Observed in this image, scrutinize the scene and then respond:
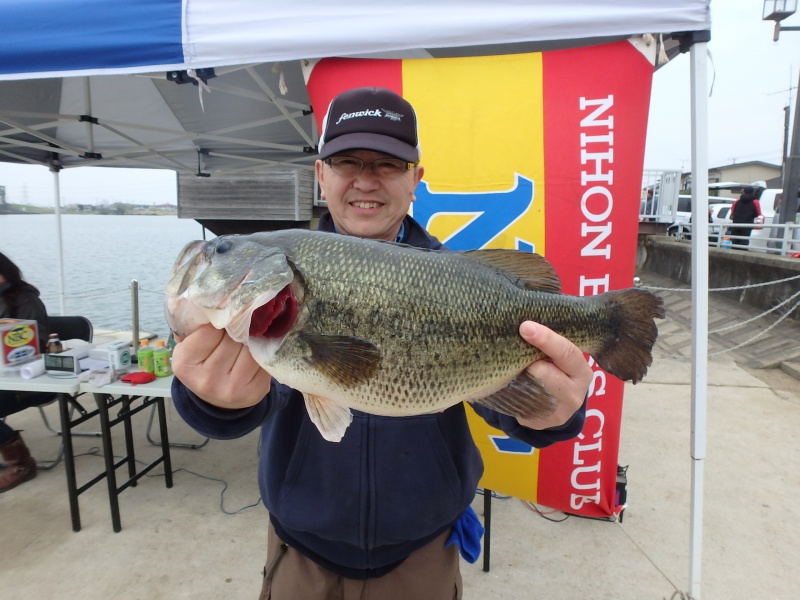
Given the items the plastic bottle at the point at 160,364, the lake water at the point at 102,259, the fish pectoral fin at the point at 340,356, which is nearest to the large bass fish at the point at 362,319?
the fish pectoral fin at the point at 340,356

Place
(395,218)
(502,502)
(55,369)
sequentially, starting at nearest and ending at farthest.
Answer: (395,218) → (55,369) → (502,502)

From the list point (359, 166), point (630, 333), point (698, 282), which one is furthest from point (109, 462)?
point (698, 282)

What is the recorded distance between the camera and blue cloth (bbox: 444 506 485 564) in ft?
5.47

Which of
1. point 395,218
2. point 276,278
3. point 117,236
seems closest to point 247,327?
point 276,278

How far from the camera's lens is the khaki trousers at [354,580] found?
1523 mm

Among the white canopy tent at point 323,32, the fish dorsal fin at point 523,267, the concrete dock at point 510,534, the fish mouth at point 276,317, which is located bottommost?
the concrete dock at point 510,534

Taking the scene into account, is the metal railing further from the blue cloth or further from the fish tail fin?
the blue cloth

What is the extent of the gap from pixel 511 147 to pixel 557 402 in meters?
1.63

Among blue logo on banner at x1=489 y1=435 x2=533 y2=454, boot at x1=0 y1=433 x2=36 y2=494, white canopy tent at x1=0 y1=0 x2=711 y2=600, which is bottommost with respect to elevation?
boot at x1=0 y1=433 x2=36 y2=494

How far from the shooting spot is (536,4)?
1.96 metres

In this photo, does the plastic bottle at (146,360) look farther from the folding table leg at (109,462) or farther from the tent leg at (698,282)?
the tent leg at (698,282)

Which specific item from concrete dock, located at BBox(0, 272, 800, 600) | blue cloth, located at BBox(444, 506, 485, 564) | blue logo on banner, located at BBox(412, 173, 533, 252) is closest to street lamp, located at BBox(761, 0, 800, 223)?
concrete dock, located at BBox(0, 272, 800, 600)

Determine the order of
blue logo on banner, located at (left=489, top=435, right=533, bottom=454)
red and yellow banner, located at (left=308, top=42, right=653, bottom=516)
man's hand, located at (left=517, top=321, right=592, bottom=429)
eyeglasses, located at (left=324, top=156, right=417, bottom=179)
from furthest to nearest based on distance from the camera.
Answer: blue logo on banner, located at (left=489, top=435, right=533, bottom=454) → red and yellow banner, located at (left=308, top=42, right=653, bottom=516) → eyeglasses, located at (left=324, top=156, right=417, bottom=179) → man's hand, located at (left=517, top=321, right=592, bottom=429)

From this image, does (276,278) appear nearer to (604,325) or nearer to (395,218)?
(395,218)
